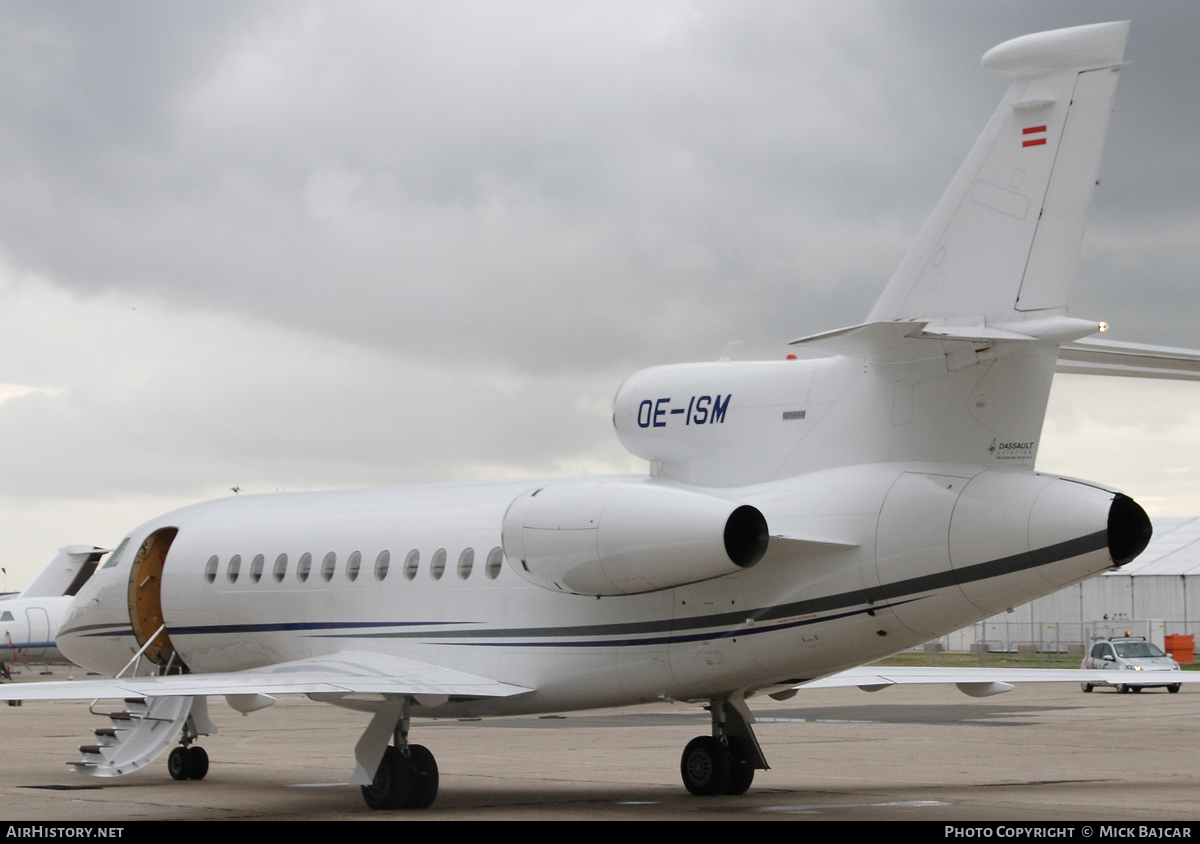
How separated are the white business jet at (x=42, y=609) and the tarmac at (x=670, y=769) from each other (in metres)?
11.2

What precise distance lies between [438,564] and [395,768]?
239cm

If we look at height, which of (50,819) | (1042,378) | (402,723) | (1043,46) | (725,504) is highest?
(1043,46)

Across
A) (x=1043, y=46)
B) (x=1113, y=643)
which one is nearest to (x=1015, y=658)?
(x=1113, y=643)

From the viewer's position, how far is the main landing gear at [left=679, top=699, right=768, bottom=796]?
15.4m

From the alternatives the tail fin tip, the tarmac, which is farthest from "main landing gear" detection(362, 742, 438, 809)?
the tail fin tip

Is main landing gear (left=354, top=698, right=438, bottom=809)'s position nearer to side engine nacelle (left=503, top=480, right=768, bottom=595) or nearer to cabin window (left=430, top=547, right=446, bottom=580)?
cabin window (left=430, top=547, right=446, bottom=580)

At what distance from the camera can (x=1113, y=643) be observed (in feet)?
127

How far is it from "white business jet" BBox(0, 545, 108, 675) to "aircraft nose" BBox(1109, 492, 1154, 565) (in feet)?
117

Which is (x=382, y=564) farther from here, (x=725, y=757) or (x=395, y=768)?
(x=725, y=757)

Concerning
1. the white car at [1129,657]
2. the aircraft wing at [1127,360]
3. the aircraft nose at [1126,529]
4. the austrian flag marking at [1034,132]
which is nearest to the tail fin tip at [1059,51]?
the austrian flag marking at [1034,132]

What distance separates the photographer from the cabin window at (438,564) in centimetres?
1598

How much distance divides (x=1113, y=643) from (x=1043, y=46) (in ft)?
98.4

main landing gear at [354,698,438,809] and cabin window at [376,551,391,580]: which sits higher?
cabin window at [376,551,391,580]

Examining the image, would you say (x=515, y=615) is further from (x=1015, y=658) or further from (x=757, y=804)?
(x=1015, y=658)
